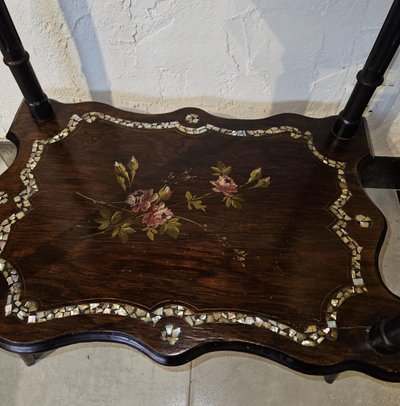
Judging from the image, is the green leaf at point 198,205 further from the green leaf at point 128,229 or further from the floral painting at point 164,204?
the green leaf at point 128,229

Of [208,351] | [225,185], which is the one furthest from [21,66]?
[208,351]

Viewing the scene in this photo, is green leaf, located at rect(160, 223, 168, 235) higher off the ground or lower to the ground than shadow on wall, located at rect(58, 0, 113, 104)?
lower

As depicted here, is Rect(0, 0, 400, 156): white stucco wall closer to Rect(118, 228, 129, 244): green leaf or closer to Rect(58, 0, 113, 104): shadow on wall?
Rect(58, 0, 113, 104): shadow on wall

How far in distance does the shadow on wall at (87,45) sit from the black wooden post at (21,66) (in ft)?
0.46

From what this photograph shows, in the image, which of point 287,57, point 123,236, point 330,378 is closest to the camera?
point 123,236

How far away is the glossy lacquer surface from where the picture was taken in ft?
1.87

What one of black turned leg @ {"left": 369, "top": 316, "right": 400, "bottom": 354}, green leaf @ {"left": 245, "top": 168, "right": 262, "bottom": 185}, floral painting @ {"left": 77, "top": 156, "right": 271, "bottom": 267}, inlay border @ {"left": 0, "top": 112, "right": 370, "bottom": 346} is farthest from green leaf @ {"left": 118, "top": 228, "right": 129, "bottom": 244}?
black turned leg @ {"left": 369, "top": 316, "right": 400, "bottom": 354}

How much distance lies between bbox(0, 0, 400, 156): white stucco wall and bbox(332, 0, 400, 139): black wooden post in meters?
0.14

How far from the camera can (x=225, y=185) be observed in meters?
0.73

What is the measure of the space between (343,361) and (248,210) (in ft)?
0.92

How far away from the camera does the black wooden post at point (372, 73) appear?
61cm

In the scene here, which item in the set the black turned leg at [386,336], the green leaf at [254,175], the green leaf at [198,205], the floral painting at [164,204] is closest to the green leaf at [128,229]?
the floral painting at [164,204]

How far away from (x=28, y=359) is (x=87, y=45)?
2.44 feet

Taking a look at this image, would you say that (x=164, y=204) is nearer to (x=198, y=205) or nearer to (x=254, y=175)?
(x=198, y=205)
